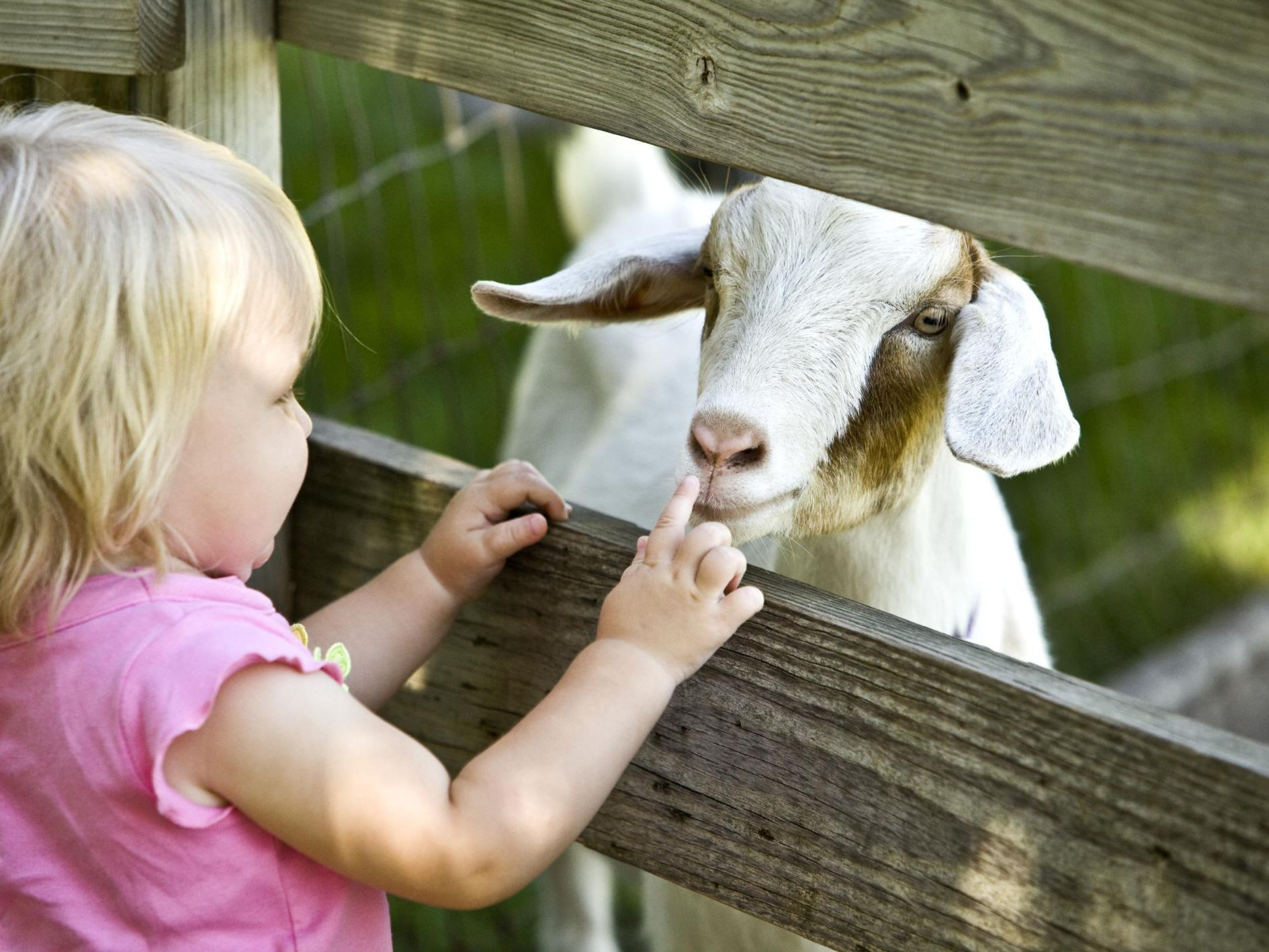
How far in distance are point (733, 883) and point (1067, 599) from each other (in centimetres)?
324

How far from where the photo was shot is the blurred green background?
4.46 metres

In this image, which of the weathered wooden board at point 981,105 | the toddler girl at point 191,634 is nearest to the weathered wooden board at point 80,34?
the toddler girl at point 191,634

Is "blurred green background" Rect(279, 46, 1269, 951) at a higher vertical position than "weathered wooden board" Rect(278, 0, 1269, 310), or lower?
lower

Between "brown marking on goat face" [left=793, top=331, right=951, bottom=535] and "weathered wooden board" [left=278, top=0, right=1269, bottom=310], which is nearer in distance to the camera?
"weathered wooden board" [left=278, top=0, right=1269, bottom=310]

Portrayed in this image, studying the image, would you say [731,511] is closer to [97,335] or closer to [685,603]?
[685,603]

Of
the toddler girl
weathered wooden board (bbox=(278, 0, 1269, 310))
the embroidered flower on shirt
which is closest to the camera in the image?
weathered wooden board (bbox=(278, 0, 1269, 310))

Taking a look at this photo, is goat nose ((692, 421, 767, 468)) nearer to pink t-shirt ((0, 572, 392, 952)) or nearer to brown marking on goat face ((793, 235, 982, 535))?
brown marking on goat face ((793, 235, 982, 535))

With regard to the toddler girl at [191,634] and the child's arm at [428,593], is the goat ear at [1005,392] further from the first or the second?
the child's arm at [428,593]

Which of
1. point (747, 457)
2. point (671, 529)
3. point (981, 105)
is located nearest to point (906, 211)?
point (981, 105)

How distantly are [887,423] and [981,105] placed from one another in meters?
0.80

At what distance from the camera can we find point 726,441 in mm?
1634

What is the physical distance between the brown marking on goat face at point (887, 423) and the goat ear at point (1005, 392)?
54 millimetres

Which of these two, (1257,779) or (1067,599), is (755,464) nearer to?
(1257,779)

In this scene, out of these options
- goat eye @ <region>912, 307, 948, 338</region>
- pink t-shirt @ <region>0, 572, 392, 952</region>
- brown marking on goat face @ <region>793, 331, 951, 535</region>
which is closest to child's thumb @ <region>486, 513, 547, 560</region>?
pink t-shirt @ <region>0, 572, 392, 952</region>
